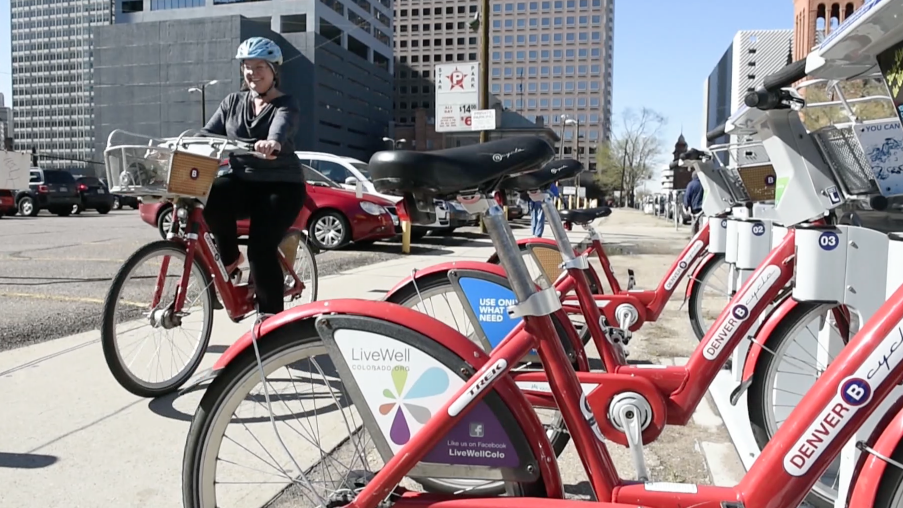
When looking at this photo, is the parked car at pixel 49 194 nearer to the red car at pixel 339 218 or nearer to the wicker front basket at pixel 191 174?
the red car at pixel 339 218

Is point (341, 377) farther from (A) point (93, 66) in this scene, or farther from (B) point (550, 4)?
(B) point (550, 4)

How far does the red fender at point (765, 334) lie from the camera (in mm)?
2539

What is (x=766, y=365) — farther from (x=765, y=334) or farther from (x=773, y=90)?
(x=773, y=90)

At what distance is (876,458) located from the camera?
1.62m

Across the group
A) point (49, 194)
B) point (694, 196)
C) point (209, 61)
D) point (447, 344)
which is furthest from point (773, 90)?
point (209, 61)

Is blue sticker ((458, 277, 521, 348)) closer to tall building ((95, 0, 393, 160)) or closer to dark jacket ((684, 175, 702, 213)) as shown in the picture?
dark jacket ((684, 175, 702, 213))

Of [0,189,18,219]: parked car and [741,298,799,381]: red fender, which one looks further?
[0,189,18,219]: parked car

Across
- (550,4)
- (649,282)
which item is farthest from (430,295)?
(550,4)

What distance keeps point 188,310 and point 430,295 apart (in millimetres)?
1489

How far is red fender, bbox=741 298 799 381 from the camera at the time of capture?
254cm

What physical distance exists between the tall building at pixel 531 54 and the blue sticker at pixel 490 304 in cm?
12426

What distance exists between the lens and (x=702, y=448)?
3.17 m

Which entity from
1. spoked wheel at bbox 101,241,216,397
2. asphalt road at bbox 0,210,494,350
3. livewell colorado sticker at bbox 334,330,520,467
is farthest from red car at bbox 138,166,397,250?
livewell colorado sticker at bbox 334,330,520,467

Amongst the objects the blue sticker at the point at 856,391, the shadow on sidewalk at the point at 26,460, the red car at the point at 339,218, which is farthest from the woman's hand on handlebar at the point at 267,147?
the red car at the point at 339,218
